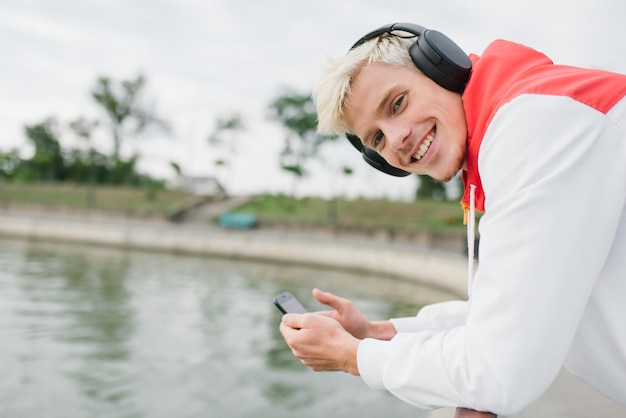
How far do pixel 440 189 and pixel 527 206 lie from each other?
125ft

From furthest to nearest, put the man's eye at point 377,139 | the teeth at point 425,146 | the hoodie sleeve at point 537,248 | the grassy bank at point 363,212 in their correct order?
the grassy bank at point 363,212, the man's eye at point 377,139, the teeth at point 425,146, the hoodie sleeve at point 537,248

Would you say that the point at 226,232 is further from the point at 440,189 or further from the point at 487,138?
the point at 440,189

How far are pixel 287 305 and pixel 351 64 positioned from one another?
0.70 metres

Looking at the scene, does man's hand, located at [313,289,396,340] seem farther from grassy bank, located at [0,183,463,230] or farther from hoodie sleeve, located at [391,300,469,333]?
grassy bank, located at [0,183,463,230]

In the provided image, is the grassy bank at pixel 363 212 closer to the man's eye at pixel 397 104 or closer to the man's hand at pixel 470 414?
the man's eye at pixel 397 104

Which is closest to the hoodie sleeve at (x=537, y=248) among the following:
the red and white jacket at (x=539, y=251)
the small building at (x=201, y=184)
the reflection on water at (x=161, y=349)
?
the red and white jacket at (x=539, y=251)

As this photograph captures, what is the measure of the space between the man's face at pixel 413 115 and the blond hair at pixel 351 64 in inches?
0.6

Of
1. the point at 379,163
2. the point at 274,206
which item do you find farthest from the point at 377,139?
the point at 274,206

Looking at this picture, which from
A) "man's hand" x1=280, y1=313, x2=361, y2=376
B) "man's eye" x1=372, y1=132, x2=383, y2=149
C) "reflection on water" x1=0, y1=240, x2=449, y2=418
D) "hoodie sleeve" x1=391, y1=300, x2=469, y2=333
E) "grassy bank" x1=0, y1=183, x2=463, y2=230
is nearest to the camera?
"man's hand" x1=280, y1=313, x2=361, y2=376

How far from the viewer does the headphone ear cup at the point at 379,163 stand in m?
1.59

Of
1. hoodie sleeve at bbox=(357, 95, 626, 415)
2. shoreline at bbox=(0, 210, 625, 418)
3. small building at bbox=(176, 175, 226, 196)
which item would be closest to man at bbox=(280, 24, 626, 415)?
hoodie sleeve at bbox=(357, 95, 626, 415)

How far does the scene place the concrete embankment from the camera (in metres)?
13.9

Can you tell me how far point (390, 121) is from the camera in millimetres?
1325

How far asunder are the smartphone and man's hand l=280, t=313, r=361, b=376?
0.27 m
